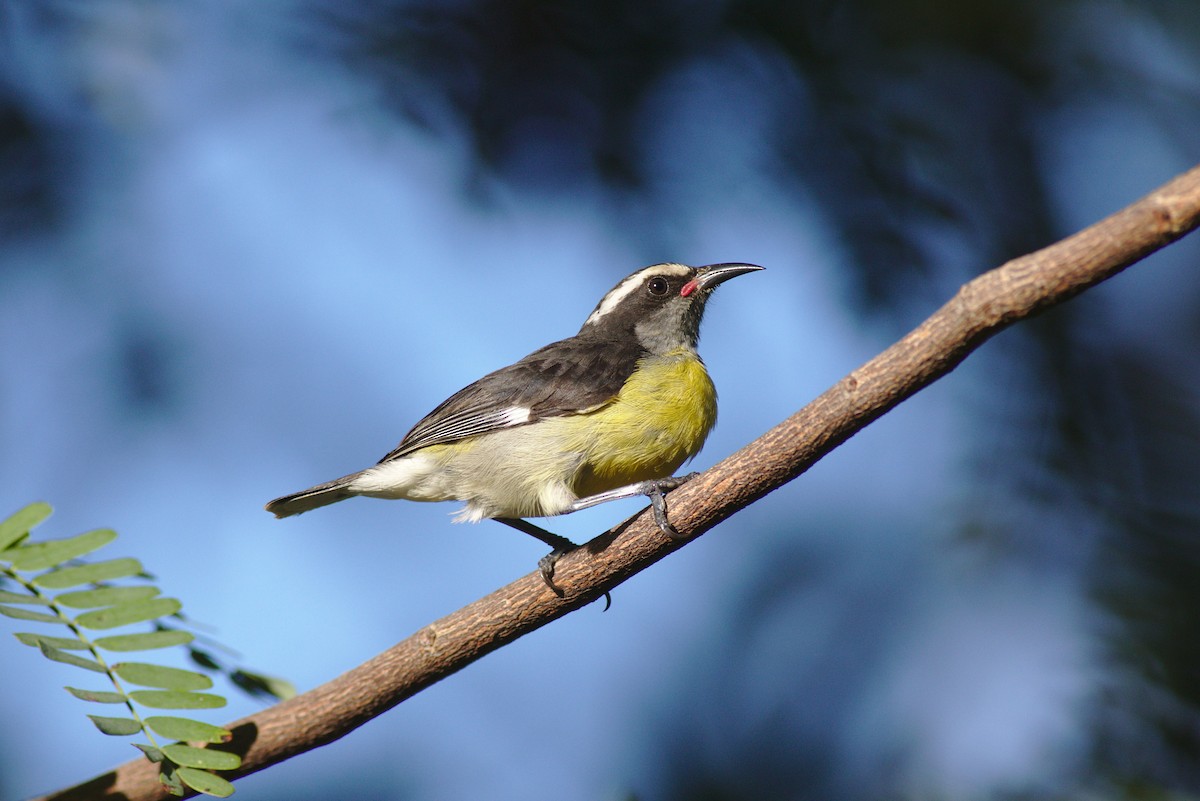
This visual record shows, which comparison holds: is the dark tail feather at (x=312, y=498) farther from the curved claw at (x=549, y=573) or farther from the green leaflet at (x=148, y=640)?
the green leaflet at (x=148, y=640)

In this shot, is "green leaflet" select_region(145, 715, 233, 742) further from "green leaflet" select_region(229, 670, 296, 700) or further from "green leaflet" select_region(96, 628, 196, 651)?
"green leaflet" select_region(229, 670, 296, 700)

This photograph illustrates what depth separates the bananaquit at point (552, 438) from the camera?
4.26 metres

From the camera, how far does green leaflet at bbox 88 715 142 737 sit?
8.19ft

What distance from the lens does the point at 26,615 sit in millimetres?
2439

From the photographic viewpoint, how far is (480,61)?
15.6 feet

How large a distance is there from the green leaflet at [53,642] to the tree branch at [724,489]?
0.70 metres

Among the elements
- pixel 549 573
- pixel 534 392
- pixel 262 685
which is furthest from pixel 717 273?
pixel 262 685

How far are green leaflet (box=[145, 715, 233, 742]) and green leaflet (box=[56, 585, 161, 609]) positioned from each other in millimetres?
286

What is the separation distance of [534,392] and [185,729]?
2.19 meters

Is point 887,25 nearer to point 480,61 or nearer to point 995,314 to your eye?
point 480,61

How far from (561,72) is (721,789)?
2916mm

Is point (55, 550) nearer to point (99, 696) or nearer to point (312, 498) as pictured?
point (99, 696)

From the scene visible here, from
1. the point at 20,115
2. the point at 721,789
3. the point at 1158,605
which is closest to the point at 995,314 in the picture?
the point at 1158,605

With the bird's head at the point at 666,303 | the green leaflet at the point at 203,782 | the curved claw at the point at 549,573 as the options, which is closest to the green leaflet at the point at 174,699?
the green leaflet at the point at 203,782
